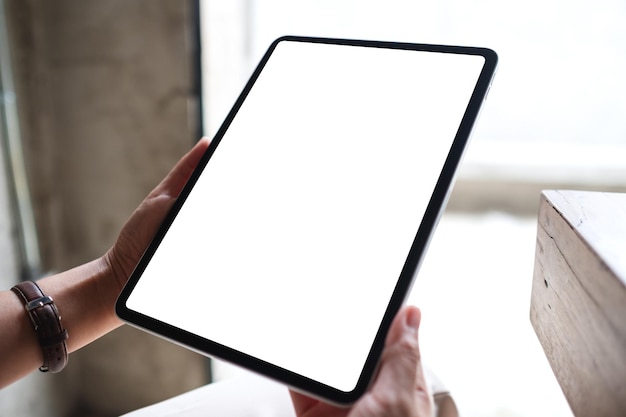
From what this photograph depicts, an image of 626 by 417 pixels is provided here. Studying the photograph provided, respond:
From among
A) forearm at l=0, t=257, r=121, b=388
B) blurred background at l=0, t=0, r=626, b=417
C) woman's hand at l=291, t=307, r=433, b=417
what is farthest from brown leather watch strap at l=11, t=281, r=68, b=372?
blurred background at l=0, t=0, r=626, b=417

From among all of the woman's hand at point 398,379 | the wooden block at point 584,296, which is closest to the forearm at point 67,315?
the woman's hand at point 398,379

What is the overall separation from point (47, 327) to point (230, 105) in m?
0.58

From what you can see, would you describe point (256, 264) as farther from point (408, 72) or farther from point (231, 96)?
point (231, 96)

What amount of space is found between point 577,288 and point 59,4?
99cm

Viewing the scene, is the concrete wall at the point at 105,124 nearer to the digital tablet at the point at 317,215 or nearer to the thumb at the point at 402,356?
the digital tablet at the point at 317,215

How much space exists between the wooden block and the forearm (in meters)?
0.49

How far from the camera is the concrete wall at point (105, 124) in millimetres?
971

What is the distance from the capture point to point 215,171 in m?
0.55

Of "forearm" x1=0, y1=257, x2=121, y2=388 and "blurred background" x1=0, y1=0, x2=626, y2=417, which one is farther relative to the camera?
"blurred background" x1=0, y1=0, x2=626, y2=417

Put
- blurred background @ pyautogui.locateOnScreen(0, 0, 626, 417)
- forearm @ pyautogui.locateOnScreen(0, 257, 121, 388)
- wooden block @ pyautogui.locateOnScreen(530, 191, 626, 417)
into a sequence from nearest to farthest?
wooden block @ pyautogui.locateOnScreen(530, 191, 626, 417), forearm @ pyautogui.locateOnScreen(0, 257, 121, 388), blurred background @ pyautogui.locateOnScreen(0, 0, 626, 417)

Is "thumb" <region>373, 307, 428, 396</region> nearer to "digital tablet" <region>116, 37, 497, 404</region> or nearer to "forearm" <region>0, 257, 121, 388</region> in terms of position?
"digital tablet" <region>116, 37, 497, 404</region>

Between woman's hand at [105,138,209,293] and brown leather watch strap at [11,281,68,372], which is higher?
woman's hand at [105,138,209,293]

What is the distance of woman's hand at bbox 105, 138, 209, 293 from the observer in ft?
2.02

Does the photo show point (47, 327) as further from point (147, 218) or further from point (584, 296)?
point (584, 296)
